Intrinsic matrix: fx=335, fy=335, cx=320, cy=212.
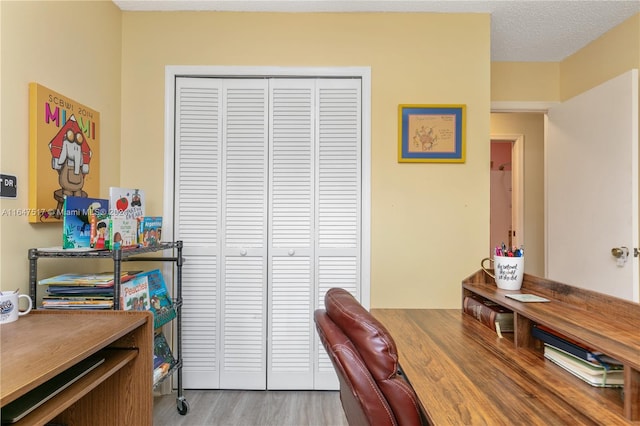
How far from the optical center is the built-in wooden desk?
0.87 meters

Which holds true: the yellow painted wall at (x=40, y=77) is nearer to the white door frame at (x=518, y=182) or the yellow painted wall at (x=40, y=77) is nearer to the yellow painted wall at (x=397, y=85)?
the yellow painted wall at (x=397, y=85)

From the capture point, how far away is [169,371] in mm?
1894

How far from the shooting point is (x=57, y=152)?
164cm

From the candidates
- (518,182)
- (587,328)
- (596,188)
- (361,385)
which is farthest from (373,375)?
(518,182)

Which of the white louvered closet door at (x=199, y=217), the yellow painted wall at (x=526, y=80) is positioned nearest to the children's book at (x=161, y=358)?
the white louvered closet door at (x=199, y=217)

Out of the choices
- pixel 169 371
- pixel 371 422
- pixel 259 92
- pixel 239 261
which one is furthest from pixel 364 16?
pixel 169 371

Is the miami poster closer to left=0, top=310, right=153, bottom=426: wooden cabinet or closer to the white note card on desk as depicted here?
left=0, top=310, right=153, bottom=426: wooden cabinet

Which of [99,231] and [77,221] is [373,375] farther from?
[77,221]

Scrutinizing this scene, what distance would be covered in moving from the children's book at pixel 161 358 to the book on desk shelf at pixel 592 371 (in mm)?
1838

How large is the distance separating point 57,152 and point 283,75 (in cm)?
136

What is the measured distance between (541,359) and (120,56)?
2842mm

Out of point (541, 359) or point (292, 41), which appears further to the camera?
point (292, 41)

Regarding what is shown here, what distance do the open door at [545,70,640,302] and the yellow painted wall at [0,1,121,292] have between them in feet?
10.4

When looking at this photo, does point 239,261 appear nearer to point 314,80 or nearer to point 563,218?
point 314,80
